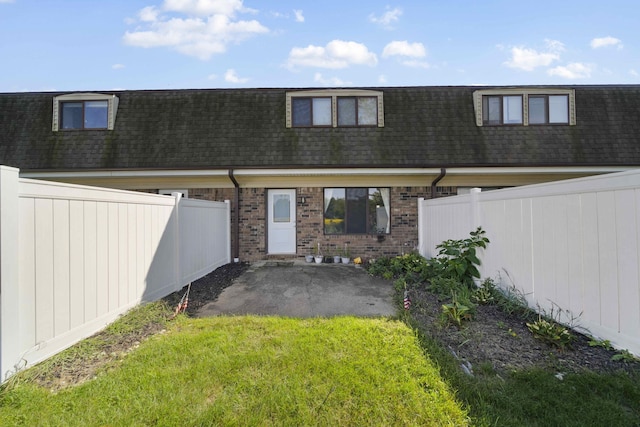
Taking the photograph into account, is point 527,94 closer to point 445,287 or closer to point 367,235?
point 367,235

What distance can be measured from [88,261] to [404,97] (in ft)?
32.1

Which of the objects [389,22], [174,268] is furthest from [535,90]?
[174,268]

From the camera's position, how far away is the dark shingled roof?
9227mm

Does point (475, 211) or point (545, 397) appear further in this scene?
point (475, 211)

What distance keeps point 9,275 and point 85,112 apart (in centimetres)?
943

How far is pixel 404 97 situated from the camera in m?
10.5

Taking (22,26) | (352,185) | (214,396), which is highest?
(22,26)

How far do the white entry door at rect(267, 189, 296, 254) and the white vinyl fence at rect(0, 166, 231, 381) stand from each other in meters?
4.22

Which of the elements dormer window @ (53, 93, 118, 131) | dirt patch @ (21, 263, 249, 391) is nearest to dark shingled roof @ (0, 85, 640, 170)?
dormer window @ (53, 93, 118, 131)

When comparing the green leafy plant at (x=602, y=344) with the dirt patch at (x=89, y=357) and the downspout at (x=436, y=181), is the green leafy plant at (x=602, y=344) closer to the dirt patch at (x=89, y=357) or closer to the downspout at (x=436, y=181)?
the dirt patch at (x=89, y=357)

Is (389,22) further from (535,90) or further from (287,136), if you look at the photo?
(535,90)

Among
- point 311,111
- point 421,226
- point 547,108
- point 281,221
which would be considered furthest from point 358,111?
point 547,108

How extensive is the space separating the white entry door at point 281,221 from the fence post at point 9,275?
7022 millimetres

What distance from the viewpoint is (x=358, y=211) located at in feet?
31.8
